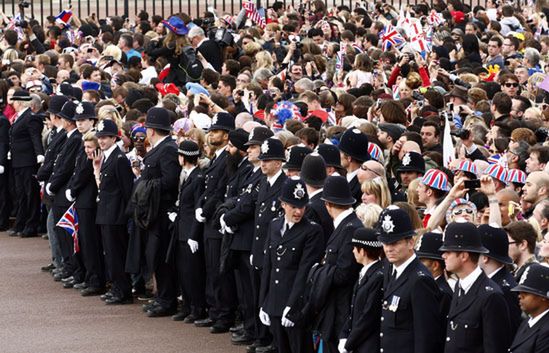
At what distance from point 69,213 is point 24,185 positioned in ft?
10.7

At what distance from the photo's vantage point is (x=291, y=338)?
11570 millimetres

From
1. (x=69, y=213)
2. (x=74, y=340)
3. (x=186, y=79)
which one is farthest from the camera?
(x=186, y=79)

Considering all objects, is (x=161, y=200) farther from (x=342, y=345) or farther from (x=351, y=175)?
(x=342, y=345)

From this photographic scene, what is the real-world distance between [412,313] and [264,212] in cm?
314

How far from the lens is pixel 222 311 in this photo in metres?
13.8

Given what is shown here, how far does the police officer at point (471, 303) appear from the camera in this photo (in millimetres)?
8883

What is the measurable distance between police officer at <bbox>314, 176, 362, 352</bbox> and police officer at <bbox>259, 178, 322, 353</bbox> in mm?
297

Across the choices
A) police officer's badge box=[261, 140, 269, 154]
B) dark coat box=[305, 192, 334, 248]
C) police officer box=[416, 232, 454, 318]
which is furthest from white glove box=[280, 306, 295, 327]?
police officer box=[416, 232, 454, 318]

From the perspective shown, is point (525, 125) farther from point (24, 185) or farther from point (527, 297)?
point (24, 185)

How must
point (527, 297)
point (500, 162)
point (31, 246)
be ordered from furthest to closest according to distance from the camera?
1. point (31, 246)
2. point (500, 162)
3. point (527, 297)

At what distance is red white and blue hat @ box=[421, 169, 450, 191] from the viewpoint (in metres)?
11.3

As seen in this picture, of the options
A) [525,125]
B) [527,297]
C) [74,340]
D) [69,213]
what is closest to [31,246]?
[69,213]

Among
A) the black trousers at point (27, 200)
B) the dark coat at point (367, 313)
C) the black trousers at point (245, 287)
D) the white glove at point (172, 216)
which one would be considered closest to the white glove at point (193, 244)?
the white glove at point (172, 216)

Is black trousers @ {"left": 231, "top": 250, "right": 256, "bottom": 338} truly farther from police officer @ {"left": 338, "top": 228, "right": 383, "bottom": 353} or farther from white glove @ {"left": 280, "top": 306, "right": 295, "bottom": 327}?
police officer @ {"left": 338, "top": 228, "right": 383, "bottom": 353}
